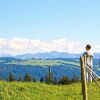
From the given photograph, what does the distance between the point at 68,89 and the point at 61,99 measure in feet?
10.4

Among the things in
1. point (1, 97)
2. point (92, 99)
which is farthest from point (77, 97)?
point (1, 97)

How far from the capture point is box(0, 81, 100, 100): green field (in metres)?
22.4

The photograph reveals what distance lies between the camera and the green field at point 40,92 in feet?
73.6

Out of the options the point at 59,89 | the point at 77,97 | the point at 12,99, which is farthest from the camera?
the point at 59,89

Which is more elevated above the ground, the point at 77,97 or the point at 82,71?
the point at 82,71

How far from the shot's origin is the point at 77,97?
23297 millimetres

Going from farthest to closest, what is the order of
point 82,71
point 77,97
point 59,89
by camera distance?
point 59,89 < point 77,97 < point 82,71

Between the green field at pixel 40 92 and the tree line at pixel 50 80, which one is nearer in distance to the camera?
the green field at pixel 40 92

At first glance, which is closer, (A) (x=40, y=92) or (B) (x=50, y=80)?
(A) (x=40, y=92)

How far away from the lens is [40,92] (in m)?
24.0

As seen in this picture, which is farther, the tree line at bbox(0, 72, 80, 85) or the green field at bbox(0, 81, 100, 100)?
the tree line at bbox(0, 72, 80, 85)

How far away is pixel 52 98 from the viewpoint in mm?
22625

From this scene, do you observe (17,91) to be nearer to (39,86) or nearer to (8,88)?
(8,88)

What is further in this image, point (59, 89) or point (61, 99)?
point (59, 89)
